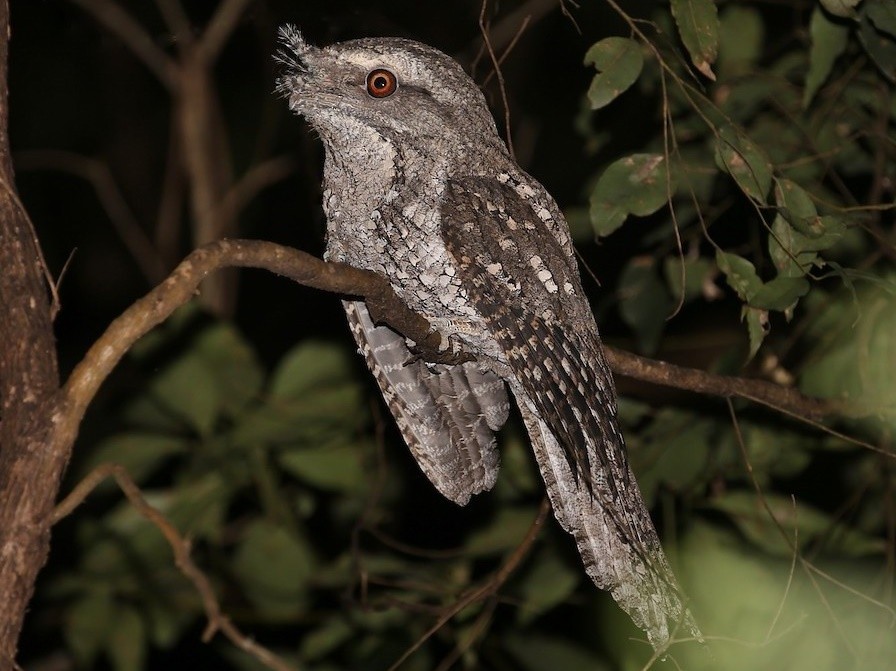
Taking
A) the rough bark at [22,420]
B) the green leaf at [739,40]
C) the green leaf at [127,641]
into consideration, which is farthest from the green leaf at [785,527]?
the rough bark at [22,420]

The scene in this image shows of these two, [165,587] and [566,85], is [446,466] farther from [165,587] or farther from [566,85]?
[566,85]

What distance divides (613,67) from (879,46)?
2.44 ft

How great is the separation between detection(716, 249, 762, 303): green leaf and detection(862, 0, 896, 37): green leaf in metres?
0.62

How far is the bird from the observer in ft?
7.29

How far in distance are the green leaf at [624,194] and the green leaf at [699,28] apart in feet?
0.96

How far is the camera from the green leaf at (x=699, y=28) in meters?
2.08

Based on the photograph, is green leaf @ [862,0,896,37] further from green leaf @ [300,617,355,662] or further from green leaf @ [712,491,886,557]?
green leaf @ [300,617,355,662]

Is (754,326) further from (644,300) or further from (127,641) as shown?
(127,641)

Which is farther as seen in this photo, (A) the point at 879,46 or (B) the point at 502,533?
(B) the point at 502,533

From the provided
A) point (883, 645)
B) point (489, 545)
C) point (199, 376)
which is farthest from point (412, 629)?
point (883, 645)

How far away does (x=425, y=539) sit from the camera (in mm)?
3900

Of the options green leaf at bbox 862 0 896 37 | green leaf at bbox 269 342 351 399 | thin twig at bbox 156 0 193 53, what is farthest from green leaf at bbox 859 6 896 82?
thin twig at bbox 156 0 193 53

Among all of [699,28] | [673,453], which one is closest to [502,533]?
[673,453]

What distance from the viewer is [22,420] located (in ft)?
5.32
